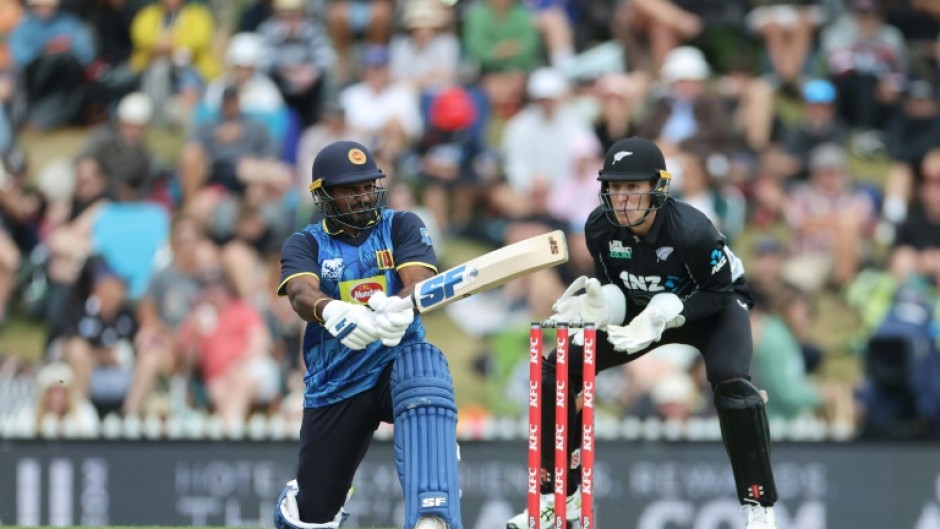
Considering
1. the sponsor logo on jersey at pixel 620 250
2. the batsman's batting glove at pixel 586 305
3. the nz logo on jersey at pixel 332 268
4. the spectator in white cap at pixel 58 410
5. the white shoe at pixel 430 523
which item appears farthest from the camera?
the spectator in white cap at pixel 58 410

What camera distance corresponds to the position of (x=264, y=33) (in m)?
18.0

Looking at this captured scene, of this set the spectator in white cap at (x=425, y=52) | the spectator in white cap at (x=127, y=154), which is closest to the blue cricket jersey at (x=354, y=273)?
the spectator in white cap at (x=127, y=154)

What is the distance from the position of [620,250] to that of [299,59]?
28.5 ft

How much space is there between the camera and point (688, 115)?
16.4 metres

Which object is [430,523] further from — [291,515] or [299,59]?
[299,59]

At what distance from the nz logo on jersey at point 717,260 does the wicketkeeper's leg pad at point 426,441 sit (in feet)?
4.86

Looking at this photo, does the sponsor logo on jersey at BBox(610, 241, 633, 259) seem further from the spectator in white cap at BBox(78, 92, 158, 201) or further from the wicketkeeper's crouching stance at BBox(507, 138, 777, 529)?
the spectator in white cap at BBox(78, 92, 158, 201)

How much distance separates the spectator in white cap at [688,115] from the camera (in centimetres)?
1605

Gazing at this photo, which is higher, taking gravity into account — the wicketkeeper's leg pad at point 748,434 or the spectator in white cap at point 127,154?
the spectator in white cap at point 127,154

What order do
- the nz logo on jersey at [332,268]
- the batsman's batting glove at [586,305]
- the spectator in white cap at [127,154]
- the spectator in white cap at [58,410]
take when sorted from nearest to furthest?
the nz logo on jersey at [332,268] < the batsman's batting glove at [586,305] < the spectator in white cap at [58,410] < the spectator in white cap at [127,154]

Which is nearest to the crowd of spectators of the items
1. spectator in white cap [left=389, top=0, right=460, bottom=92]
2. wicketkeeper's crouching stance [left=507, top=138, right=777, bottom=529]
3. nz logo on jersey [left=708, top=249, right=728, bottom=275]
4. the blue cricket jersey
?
spectator in white cap [left=389, top=0, right=460, bottom=92]

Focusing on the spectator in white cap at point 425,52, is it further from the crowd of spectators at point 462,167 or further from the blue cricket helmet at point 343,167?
the blue cricket helmet at point 343,167

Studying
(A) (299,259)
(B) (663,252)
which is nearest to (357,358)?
(A) (299,259)

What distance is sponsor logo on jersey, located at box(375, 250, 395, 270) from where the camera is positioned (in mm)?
8836
